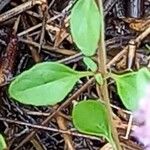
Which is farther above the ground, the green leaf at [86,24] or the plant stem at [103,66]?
the green leaf at [86,24]

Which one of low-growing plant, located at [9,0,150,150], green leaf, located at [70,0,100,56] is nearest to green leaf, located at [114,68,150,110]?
low-growing plant, located at [9,0,150,150]

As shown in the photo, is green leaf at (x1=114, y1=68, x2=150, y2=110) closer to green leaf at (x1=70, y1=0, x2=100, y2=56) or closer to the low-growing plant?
the low-growing plant

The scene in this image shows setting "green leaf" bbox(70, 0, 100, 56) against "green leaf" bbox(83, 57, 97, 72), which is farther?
"green leaf" bbox(83, 57, 97, 72)

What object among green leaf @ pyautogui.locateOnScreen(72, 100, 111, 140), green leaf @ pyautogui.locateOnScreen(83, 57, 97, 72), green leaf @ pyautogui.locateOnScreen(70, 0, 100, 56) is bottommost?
green leaf @ pyautogui.locateOnScreen(72, 100, 111, 140)

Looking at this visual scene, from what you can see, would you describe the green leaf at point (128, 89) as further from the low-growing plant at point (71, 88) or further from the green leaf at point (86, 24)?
the green leaf at point (86, 24)

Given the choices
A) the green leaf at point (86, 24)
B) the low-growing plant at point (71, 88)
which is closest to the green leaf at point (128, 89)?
the low-growing plant at point (71, 88)

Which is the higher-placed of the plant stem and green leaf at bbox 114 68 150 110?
the plant stem
